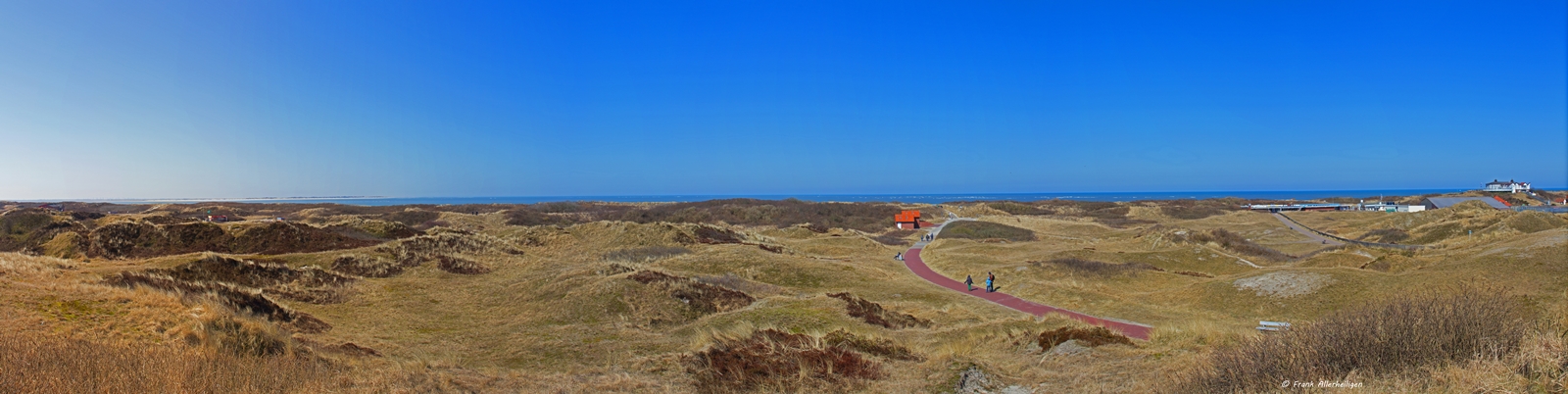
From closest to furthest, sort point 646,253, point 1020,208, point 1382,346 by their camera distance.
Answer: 1. point 1382,346
2. point 646,253
3. point 1020,208

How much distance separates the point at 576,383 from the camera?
10414mm

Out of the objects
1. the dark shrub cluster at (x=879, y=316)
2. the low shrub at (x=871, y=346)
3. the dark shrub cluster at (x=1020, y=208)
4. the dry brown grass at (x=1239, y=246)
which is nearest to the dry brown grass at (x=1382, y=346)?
the low shrub at (x=871, y=346)

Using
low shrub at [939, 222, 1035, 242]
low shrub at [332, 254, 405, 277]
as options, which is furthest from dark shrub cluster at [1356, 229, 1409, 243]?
low shrub at [332, 254, 405, 277]

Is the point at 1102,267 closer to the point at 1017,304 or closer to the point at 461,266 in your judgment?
the point at 1017,304

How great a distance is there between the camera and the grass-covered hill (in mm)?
7043

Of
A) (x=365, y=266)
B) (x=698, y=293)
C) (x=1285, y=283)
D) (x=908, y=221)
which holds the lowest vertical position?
(x=908, y=221)

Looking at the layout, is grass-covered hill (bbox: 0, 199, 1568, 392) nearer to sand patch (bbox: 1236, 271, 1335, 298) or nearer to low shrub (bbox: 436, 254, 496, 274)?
sand patch (bbox: 1236, 271, 1335, 298)

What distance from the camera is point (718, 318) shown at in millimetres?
18406

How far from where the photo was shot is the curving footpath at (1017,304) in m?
17.2

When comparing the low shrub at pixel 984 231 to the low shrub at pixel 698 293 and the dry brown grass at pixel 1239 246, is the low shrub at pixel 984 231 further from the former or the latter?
the low shrub at pixel 698 293

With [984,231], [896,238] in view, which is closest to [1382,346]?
[896,238]

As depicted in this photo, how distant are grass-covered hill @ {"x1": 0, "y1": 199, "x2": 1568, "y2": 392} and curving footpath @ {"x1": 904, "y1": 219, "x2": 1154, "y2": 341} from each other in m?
0.71

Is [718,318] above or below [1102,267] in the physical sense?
above

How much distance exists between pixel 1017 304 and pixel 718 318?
41.1ft
